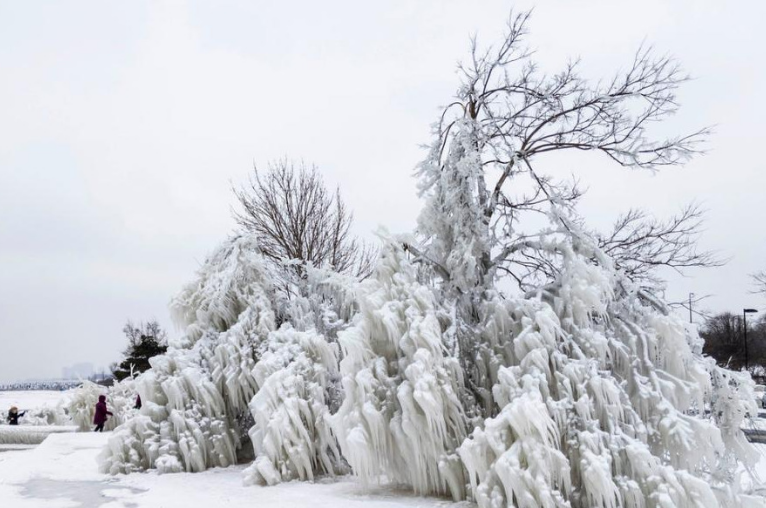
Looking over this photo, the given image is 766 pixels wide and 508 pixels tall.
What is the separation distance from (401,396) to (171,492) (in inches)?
137

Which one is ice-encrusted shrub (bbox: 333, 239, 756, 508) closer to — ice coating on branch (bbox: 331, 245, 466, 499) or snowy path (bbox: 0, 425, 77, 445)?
ice coating on branch (bbox: 331, 245, 466, 499)

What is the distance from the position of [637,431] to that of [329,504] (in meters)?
3.55

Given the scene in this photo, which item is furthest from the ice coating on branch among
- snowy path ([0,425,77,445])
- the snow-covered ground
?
the snow-covered ground

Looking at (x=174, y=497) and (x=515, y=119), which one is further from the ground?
(x=515, y=119)

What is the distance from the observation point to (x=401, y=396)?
24.1 feet

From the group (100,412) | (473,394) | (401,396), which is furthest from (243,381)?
(100,412)

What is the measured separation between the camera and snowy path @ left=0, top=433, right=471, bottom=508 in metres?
7.64

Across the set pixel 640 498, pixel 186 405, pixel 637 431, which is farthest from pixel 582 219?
pixel 186 405

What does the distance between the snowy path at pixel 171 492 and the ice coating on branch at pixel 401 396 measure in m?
0.37

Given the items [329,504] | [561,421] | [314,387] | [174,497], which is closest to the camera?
[561,421]

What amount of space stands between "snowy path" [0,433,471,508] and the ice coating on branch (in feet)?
1.20

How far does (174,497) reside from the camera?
8.12 m

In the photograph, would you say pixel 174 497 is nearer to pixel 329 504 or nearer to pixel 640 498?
pixel 329 504

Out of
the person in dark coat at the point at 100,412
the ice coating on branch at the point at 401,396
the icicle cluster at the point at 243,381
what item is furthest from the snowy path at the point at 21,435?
the ice coating on branch at the point at 401,396
